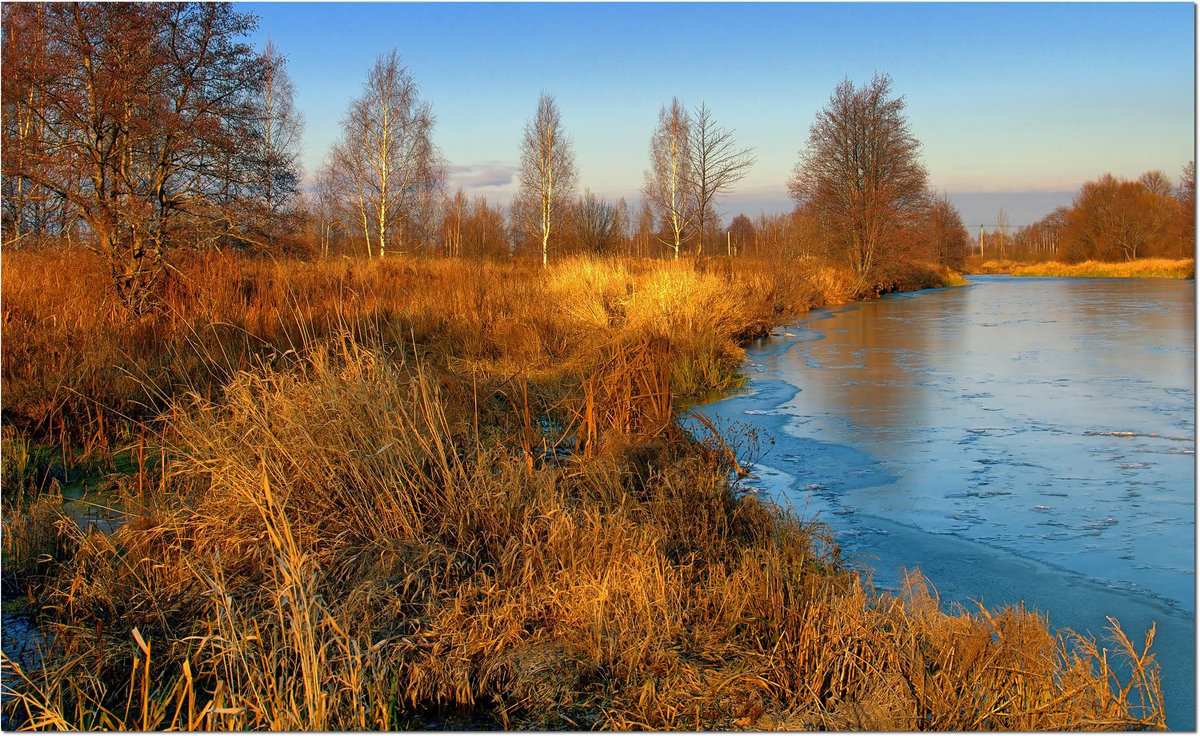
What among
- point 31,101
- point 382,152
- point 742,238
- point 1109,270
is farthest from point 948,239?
point 31,101

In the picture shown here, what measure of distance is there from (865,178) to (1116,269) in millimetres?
22295

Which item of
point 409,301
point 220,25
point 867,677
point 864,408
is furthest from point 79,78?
point 867,677

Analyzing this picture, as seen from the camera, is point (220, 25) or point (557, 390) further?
point (220, 25)

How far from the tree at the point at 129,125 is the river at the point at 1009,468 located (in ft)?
21.3

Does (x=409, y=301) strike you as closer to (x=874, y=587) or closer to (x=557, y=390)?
(x=557, y=390)

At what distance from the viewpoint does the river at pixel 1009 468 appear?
4.07m

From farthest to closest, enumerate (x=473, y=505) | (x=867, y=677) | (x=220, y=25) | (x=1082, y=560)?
(x=220, y=25), (x=1082, y=560), (x=473, y=505), (x=867, y=677)

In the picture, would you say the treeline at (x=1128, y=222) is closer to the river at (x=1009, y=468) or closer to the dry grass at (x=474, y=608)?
the river at (x=1009, y=468)

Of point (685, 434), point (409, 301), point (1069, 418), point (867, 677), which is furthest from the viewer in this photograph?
point (409, 301)

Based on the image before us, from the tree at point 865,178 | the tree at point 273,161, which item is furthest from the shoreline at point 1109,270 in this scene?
the tree at point 273,161

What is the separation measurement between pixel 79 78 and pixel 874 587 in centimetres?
932

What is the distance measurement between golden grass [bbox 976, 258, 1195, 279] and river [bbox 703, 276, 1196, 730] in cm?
3032

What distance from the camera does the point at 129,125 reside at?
8648 mm

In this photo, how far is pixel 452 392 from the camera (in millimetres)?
6891
